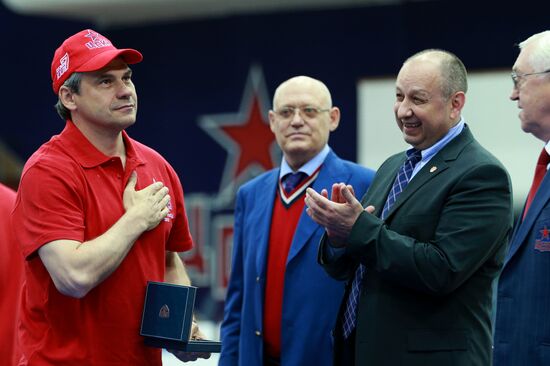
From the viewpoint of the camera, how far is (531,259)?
2816 millimetres

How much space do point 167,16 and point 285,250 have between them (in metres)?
4.77

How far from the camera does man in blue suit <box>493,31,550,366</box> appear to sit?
2.78 meters

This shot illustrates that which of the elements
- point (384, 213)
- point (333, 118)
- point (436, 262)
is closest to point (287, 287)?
point (384, 213)

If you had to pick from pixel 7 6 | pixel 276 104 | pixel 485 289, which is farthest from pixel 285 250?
pixel 7 6

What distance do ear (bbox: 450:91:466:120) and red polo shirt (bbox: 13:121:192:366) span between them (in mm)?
964

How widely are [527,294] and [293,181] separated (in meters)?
1.32

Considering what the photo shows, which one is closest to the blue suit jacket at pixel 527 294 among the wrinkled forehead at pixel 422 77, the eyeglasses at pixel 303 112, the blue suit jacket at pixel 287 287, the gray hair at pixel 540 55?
the gray hair at pixel 540 55

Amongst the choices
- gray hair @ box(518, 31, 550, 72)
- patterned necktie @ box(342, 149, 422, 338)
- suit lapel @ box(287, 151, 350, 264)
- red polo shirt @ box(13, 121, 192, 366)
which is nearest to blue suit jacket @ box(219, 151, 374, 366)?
suit lapel @ box(287, 151, 350, 264)

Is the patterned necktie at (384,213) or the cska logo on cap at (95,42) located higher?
the cska logo on cap at (95,42)

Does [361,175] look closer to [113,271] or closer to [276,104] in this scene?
[276,104]

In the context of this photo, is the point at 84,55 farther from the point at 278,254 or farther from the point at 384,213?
the point at 278,254

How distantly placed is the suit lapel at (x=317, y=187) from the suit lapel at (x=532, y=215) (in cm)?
95

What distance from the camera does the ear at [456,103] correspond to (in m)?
3.10

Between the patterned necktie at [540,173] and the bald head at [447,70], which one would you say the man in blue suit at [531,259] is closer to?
the patterned necktie at [540,173]
